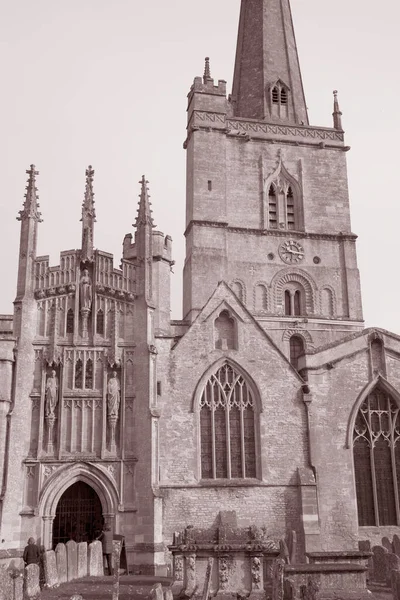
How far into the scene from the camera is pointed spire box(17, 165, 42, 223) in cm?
2880

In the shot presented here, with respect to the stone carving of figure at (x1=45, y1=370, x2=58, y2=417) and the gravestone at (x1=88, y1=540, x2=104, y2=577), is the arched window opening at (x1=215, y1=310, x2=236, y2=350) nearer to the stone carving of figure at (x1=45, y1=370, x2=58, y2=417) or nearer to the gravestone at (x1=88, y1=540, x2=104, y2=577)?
the stone carving of figure at (x1=45, y1=370, x2=58, y2=417)

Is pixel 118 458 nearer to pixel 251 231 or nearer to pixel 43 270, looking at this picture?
pixel 43 270

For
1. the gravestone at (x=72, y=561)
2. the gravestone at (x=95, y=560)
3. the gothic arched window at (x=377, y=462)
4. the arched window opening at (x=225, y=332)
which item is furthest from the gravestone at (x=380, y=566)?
the arched window opening at (x=225, y=332)

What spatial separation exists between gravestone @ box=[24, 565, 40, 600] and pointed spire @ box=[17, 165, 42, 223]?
50.9 feet

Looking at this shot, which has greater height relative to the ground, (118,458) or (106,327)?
(106,327)

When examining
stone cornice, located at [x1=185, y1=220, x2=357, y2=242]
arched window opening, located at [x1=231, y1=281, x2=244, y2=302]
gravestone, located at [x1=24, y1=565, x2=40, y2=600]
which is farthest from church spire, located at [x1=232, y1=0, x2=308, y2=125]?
gravestone, located at [x1=24, y1=565, x2=40, y2=600]

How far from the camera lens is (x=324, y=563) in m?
17.9

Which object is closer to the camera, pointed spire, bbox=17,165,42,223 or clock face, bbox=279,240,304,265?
pointed spire, bbox=17,165,42,223

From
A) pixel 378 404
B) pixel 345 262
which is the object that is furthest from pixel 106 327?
pixel 345 262

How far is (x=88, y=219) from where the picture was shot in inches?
1156

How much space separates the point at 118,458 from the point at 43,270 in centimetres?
768

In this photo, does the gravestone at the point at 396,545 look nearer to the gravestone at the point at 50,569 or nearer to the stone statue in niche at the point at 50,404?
the gravestone at the point at 50,569

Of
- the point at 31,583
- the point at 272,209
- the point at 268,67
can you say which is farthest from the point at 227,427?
the point at 268,67

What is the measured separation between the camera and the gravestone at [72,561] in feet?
70.5
